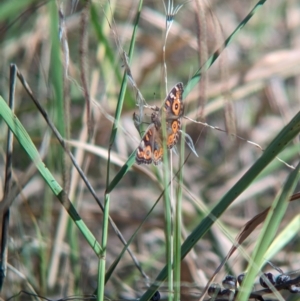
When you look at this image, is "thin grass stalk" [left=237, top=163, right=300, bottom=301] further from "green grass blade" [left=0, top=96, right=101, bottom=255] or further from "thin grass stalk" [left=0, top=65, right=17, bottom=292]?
"thin grass stalk" [left=0, top=65, right=17, bottom=292]

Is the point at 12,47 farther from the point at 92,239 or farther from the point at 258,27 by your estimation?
the point at 92,239

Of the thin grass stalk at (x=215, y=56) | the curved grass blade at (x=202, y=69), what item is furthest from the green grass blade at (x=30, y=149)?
the thin grass stalk at (x=215, y=56)

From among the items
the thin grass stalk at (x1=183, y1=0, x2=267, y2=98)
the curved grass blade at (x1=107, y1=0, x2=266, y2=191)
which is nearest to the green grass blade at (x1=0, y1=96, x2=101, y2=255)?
the curved grass blade at (x1=107, y1=0, x2=266, y2=191)

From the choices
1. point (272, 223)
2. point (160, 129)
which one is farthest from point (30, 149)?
point (272, 223)

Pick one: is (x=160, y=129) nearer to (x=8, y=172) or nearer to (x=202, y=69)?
(x=202, y=69)

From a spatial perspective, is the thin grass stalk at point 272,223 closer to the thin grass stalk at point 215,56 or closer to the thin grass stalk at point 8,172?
the thin grass stalk at point 215,56
